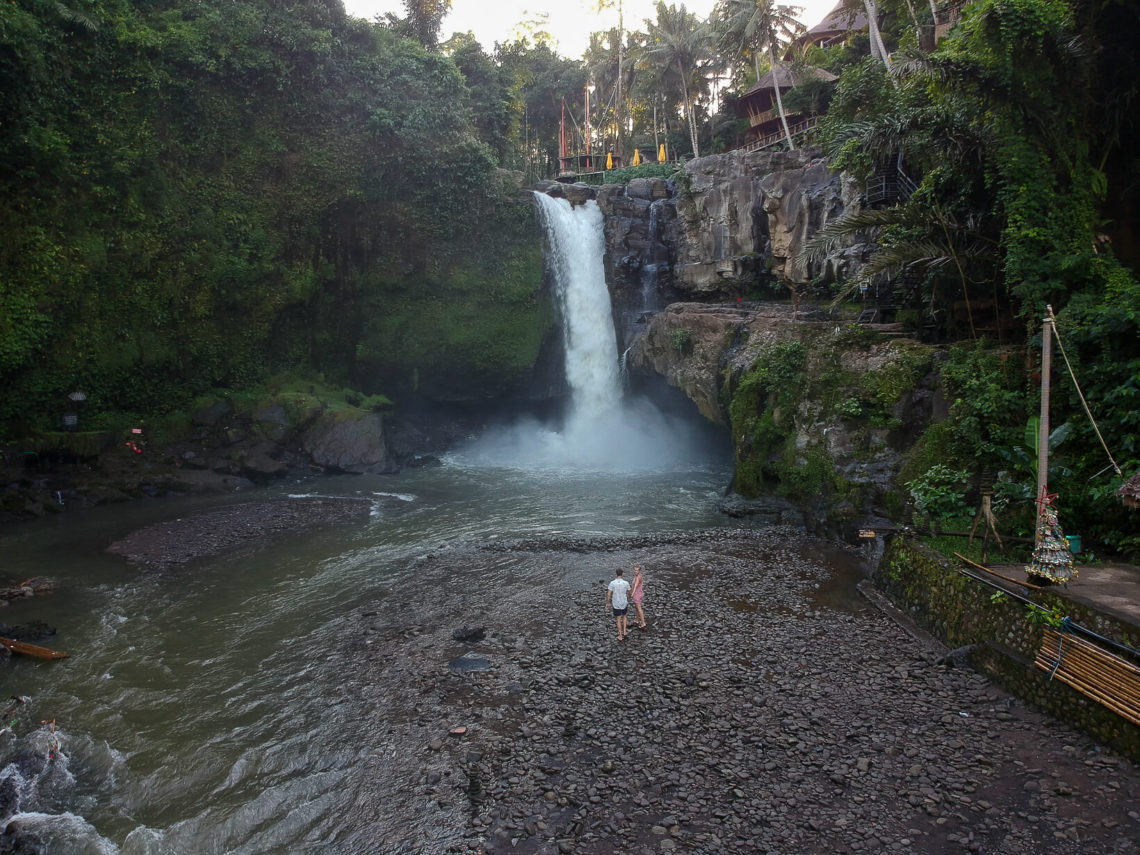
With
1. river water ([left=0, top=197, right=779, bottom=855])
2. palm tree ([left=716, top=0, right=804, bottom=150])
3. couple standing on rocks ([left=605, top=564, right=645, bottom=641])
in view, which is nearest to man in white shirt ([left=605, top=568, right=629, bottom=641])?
couple standing on rocks ([left=605, top=564, right=645, bottom=641])

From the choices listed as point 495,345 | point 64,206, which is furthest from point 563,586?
point 64,206

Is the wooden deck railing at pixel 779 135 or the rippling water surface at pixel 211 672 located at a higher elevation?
the wooden deck railing at pixel 779 135

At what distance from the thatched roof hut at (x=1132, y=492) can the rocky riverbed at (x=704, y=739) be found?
349cm

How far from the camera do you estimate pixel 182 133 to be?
2653 centimetres

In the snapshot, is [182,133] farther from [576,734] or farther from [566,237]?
[576,734]

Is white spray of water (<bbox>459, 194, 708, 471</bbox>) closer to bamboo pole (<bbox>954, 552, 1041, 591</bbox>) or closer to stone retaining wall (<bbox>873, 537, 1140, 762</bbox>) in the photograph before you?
stone retaining wall (<bbox>873, 537, 1140, 762</bbox>)

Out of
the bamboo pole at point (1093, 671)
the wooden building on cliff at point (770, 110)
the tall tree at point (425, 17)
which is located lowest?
the bamboo pole at point (1093, 671)

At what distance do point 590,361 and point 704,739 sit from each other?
23.5 metres

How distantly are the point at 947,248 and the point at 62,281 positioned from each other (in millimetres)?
28027

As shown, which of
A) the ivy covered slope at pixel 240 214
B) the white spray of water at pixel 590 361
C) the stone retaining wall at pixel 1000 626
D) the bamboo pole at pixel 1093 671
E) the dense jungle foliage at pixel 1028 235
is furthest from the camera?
the white spray of water at pixel 590 361

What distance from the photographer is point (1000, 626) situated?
10.0 meters

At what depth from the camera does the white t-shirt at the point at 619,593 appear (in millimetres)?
11930

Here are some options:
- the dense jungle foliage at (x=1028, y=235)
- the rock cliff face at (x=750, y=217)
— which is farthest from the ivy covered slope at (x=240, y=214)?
the dense jungle foliage at (x=1028, y=235)

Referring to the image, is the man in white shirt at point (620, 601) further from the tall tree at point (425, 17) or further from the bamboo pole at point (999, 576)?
the tall tree at point (425, 17)
